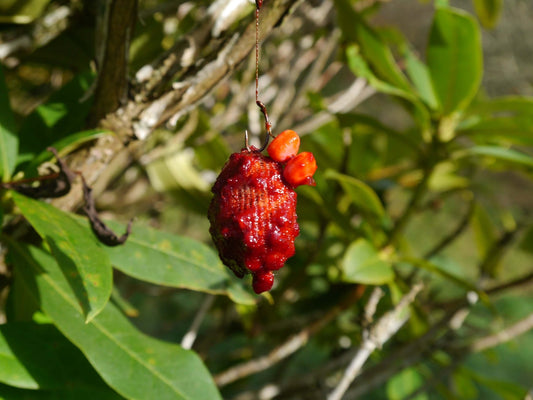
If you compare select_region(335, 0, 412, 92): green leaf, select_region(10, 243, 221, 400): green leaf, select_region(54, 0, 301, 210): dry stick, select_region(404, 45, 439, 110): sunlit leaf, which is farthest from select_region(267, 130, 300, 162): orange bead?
select_region(404, 45, 439, 110): sunlit leaf

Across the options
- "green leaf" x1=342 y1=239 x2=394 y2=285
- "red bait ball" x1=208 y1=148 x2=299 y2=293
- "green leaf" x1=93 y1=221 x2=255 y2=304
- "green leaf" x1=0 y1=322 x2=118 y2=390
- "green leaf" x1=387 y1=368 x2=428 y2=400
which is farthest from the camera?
"green leaf" x1=387 y1=368 x2=428 y2=400

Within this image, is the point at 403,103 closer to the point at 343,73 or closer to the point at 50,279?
the point at 50,279

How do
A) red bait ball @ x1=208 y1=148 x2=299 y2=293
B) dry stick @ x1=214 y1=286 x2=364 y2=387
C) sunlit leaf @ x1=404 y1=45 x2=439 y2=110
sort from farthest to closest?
sunlit leaf @ x1=404 y1=45 x2=439 y2=110, dry stick @ x1=214 y1=286 x2=364 y2=387, red bait ball @ x1=208 y1=148 x2=299 y2=293

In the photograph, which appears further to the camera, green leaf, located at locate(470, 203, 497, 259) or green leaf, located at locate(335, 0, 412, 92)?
green leaf, located at locate(470, 203, 497, 259)

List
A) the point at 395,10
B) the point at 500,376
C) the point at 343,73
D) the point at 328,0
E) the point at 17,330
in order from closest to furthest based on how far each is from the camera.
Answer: the point at 17,330 → the point at 328,0 → the point at 500,376 → the point at 343,73 → the point at 395,10

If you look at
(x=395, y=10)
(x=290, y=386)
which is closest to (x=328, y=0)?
(x=290, y=386)

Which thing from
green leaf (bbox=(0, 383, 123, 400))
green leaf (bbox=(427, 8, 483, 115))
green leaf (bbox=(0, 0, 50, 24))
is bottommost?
green leaf (bbox=(427, 8, 483, 115))

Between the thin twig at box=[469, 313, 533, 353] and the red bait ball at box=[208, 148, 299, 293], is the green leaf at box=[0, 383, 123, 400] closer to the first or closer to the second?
the red bait ball at box=[208, 148, 299, 293]
